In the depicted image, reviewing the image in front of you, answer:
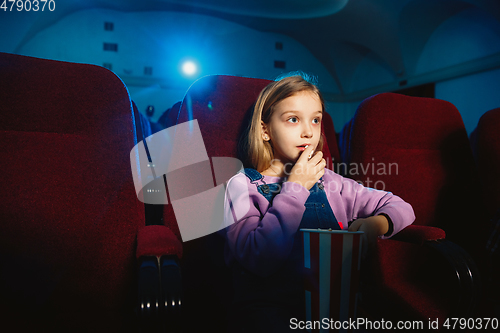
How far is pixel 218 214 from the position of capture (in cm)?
104

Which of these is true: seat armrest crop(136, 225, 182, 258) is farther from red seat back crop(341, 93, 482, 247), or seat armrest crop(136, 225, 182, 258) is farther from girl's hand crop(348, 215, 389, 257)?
red seat back crop(341, 93, 482, 247)

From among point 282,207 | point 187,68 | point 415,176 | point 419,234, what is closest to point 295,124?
point 282,207

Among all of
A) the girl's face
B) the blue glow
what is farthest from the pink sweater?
the blue glow

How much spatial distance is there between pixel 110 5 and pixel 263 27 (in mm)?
3621

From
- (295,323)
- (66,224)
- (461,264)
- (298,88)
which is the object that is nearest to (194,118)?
(298,88)

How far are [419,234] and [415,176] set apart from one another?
1.66ft

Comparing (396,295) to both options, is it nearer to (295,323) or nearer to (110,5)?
(295,323)

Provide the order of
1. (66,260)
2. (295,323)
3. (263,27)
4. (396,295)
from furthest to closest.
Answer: (263,27) → (396,295) → (66,260) → (295,323)

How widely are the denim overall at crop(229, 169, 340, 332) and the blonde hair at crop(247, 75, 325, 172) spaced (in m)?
0.12

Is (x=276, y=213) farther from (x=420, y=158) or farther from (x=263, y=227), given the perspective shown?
(x=420, y=158)

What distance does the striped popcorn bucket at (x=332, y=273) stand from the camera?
1.95 ft

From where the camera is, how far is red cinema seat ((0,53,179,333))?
86 centimetres

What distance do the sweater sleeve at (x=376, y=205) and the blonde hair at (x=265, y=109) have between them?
0.31m

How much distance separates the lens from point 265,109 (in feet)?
3.54
